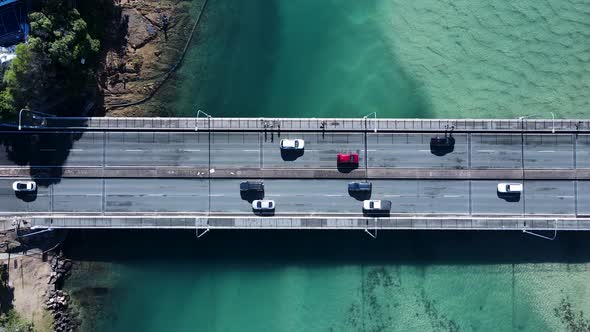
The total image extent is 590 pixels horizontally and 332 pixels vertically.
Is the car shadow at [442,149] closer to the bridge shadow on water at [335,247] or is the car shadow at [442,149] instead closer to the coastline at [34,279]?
the bridge shadow on water at [335,247]

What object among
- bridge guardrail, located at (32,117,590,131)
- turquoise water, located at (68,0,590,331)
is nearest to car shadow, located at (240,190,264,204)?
turquoise water, located at (68,0,590,331)

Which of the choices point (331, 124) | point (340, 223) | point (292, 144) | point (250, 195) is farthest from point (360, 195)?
point (250, 195)

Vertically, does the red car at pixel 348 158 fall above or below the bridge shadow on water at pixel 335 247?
above

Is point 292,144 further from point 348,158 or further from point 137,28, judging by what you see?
point 137,28

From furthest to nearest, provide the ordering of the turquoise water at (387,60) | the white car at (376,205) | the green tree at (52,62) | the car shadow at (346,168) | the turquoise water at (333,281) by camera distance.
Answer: the turquoise water at (387,60), the turquoise water at (333,281), the car shadow at (346,168), the white car at (376,205), the green tree at (52,62)

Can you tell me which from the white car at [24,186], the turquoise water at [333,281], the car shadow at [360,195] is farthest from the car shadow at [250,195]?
the white car at [24,186]

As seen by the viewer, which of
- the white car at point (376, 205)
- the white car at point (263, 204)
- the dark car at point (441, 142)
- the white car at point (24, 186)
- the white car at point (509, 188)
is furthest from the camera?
the dark car at point (441, 142)

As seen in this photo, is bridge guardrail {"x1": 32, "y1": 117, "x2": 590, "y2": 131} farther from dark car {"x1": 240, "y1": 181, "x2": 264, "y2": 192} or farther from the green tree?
dark car {"x1": 240, "y1": 181, "x2": 264, "y2": 192}
